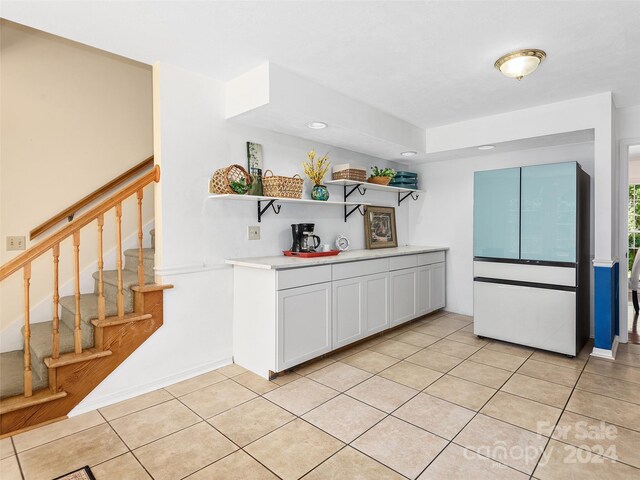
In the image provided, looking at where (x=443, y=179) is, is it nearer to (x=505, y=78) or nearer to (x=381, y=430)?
(x=505, y=78)

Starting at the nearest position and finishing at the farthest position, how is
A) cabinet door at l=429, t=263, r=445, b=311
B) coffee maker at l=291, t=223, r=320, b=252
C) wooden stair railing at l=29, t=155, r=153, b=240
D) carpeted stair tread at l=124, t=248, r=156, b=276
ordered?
wooden stair railing at l=29, t=155, r=153, b=240, carpeted stair tread at l=124, t=248, r=156, b=276, coffee maker at l=291, t=223, r=320, b=252, cabinet door at l=429, t=263, r=445, b=311

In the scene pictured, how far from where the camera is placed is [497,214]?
3.71 m

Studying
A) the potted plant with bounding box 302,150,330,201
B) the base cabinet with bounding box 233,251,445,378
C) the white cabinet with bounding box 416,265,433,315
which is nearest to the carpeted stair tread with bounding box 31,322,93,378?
the base cabinet with bounding box 233,251,445,378

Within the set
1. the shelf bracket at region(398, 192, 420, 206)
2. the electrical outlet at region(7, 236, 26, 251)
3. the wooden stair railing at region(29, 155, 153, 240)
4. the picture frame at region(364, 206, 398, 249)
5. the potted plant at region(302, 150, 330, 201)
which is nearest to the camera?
the electrical outlet at region(7, 236, 26, 251)

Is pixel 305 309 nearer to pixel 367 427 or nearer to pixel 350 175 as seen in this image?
pixel 367 427

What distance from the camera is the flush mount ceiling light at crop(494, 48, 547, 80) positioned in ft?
8.20

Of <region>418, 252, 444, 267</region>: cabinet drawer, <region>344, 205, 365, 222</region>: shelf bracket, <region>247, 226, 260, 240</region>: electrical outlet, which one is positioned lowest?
<region>418, 252, 444, 267</region>: cabinet drawer

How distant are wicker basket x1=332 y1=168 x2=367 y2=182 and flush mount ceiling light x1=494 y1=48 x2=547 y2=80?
1.58 m

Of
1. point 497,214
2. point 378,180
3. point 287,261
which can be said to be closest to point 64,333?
point 287,261

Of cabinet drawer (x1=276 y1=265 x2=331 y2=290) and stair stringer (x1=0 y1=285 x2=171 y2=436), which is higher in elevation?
cabinet drawer (x1=276 y1=265 x2=331 y2=290)

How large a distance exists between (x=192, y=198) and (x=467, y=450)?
2.49 meters

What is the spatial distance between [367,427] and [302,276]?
3.95ft

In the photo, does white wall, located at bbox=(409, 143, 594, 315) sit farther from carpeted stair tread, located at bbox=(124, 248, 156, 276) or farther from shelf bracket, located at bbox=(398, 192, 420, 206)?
carpeted stair tread, located at bbox=(124, 248, 156, 276)

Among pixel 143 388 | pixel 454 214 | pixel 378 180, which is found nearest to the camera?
pixel 143 388
